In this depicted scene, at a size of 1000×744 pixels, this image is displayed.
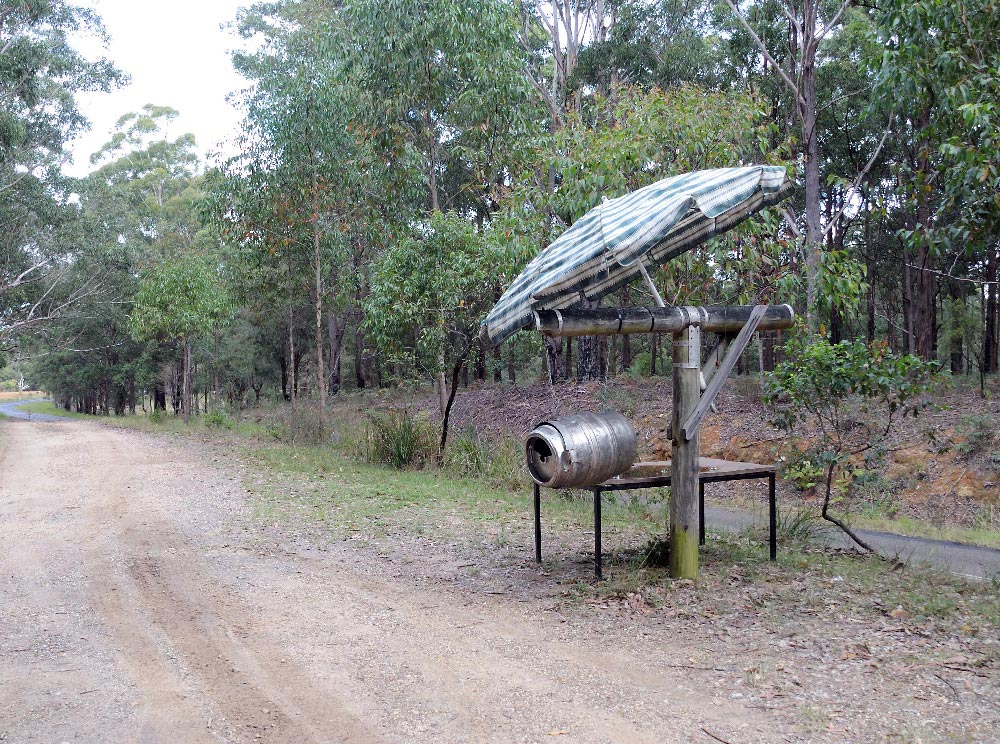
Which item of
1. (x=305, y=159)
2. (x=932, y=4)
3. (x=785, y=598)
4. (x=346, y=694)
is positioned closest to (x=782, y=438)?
(x=932, y=4)

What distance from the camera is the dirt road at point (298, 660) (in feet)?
12.8

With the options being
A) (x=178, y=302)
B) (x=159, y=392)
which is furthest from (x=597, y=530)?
(x=159, y=392)

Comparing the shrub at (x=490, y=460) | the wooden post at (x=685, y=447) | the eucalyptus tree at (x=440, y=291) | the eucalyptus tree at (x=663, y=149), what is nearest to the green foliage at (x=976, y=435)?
the eucalyptus tree at (x=663, y=149)

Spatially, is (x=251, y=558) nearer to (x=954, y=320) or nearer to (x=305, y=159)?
(x=305, y=159)

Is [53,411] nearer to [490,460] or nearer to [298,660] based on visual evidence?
[490,460]

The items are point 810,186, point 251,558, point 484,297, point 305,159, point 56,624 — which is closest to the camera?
point 56,624

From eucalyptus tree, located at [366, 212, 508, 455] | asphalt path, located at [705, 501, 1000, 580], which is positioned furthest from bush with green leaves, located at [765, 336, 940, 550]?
eucalyptus tree, located at [366, 212, 508, 455]

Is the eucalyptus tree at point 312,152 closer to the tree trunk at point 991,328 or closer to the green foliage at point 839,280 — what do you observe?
the green foliage at point 839,280

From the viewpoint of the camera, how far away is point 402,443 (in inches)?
552

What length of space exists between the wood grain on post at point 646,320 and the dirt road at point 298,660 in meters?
1.96

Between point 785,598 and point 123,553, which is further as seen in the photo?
point 123,553

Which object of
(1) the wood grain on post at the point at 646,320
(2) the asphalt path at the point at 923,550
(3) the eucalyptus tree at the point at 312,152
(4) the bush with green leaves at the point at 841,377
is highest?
(3) the eucalyptus tree at the point at 312,152

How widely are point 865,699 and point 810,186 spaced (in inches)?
603

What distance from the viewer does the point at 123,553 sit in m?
7.84
